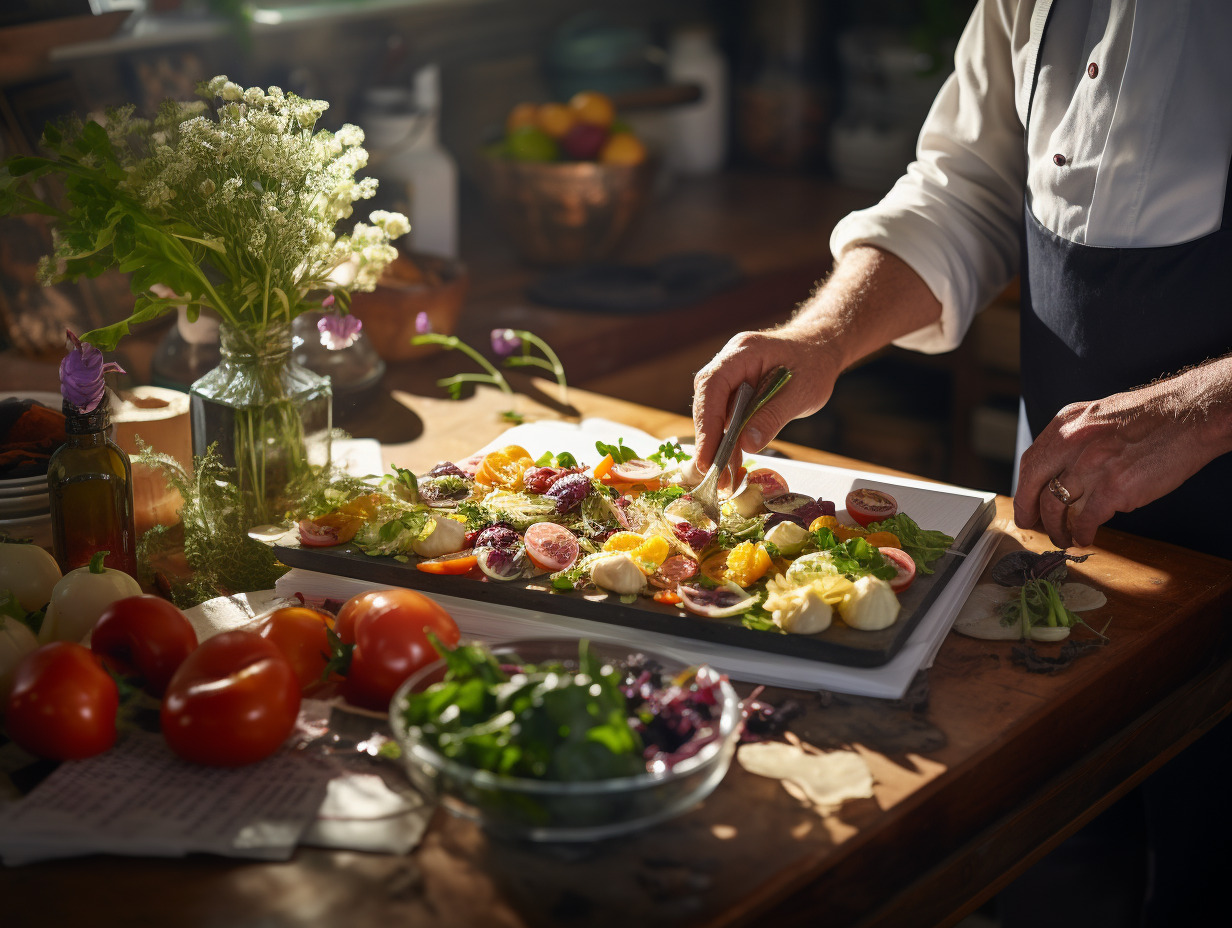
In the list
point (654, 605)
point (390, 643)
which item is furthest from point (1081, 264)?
point (390, 643)

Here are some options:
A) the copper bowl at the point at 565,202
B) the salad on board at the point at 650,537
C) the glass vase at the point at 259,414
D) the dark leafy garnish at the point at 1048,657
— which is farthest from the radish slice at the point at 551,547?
→ the copper bowl at the point at 565,202

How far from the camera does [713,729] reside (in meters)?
0.84

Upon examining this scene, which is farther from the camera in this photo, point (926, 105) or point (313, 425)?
point (926, 105)

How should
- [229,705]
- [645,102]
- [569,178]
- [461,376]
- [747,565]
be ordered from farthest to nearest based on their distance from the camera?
[645,102] < [569,178] < [461,376] < [747,565] < [229,705]

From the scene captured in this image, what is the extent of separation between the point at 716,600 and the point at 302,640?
37 cm

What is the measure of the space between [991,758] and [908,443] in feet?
7.63

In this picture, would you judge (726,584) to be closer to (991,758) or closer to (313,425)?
(991,758)

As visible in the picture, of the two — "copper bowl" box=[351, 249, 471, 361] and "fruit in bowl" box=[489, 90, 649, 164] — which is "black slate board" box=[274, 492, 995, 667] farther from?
"fruit in bowl" box=[489, 90, 649, 164]

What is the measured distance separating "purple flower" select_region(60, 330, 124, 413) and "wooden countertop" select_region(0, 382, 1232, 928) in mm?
451

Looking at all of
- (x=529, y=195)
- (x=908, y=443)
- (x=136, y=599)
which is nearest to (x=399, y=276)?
(x=529, y=195)

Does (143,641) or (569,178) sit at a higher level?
(569,178)

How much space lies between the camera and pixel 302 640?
101 centimetres

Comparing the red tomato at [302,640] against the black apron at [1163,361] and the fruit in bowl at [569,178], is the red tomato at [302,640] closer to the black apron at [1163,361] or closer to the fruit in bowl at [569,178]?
the black apron at [1163,361]

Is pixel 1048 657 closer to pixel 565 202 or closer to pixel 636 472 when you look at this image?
pixel 636 472
